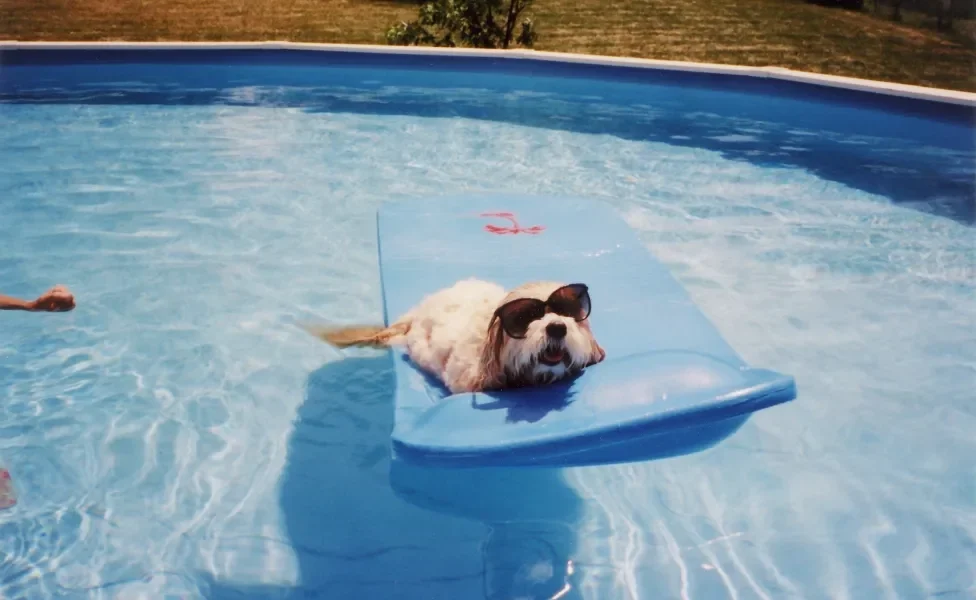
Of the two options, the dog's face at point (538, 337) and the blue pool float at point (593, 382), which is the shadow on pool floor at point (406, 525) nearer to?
the blue pool float at point (593, 382)

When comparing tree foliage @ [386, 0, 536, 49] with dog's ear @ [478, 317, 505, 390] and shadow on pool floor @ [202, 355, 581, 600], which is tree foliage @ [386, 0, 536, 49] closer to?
shadow on pool floor @ [202, 355, 581, 600]

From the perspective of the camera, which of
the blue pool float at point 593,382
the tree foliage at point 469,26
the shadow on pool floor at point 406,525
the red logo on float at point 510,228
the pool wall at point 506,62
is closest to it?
the blue pool float at point 593,382

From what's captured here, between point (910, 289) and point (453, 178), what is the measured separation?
4.04 metres

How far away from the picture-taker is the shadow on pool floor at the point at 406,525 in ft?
10.2

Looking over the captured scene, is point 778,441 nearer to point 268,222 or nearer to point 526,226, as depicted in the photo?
point 526,226

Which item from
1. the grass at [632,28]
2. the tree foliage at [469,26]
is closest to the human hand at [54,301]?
the tree foliage at [469,26]

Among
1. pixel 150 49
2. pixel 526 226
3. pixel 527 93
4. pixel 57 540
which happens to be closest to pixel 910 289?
pixel 526 226

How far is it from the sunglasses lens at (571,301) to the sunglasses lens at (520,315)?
0.06m

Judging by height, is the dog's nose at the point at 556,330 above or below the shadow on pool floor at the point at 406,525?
above

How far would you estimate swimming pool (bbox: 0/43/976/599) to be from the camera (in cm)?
327

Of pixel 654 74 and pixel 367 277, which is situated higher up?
pixel 654 74

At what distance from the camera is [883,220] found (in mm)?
7023

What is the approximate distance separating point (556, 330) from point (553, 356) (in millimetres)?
133

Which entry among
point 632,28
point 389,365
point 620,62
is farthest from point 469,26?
point 389,365
